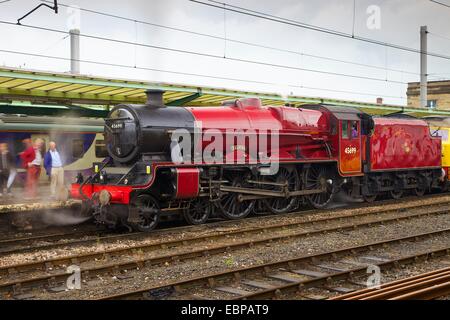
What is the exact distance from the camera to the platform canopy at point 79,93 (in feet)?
42.7

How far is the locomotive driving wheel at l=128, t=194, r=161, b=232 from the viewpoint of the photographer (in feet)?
35.4

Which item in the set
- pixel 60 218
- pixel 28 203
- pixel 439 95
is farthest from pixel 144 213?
pixel 439 95

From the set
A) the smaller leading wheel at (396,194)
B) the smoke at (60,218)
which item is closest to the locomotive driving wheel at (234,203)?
the smoke at (60,218)

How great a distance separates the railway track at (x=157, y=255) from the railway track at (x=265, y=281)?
152cm

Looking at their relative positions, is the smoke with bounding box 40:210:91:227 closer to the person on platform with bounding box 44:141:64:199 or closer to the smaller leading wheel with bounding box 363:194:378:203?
the person on platform with bounding box 44:141:64:199

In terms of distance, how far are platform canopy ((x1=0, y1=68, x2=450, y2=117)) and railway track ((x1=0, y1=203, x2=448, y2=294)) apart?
5.76m

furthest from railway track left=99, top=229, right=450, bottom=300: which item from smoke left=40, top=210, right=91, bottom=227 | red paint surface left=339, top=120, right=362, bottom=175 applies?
red paint surface left=339, top=120, right=362, bottom=175

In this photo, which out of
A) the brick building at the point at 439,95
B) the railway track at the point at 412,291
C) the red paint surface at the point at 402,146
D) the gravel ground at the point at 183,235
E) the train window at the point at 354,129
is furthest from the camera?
the brick building at the point at 439,95

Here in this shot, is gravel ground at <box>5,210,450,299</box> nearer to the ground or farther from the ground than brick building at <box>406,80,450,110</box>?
nearer to the ground

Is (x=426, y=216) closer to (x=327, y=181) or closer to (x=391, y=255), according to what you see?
(x=327, y=181)

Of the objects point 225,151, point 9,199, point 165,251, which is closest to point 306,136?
point 225,151

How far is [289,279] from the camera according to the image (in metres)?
7.29

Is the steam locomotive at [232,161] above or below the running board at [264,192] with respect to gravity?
above

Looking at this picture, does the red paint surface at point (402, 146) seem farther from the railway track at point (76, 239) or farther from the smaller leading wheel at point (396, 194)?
the railway track at point (76, 239)
